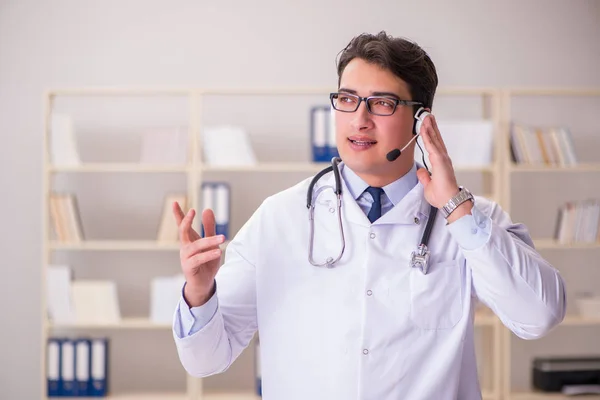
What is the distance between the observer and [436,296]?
1613 millimetres

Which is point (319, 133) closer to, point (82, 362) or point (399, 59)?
point (82, 362)

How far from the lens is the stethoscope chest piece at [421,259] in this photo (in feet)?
5.31

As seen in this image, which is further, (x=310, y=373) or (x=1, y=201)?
(x=1, y=201)

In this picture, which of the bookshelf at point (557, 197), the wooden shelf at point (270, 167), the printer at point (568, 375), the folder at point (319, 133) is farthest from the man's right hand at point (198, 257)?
the bookshelf at point (557, 197)

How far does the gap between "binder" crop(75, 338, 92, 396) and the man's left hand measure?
2707 mm

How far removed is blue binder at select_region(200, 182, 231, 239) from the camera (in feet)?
12.7

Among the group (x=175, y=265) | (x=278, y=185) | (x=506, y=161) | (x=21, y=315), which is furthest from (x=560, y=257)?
(x=21, y=315)

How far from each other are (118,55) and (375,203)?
2915 millimetres

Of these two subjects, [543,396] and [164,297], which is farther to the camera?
[543,396]

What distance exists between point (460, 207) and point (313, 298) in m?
0.37

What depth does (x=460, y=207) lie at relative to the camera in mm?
1502

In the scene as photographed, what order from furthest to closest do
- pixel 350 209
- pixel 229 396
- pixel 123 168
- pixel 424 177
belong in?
pixel 229 396 → pixel 123 168 → pixel 350 209 → pixel 424 177

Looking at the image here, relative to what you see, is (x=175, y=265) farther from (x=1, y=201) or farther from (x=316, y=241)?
(x=316, y=241)

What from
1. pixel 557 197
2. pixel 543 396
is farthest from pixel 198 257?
pixel 557 197
